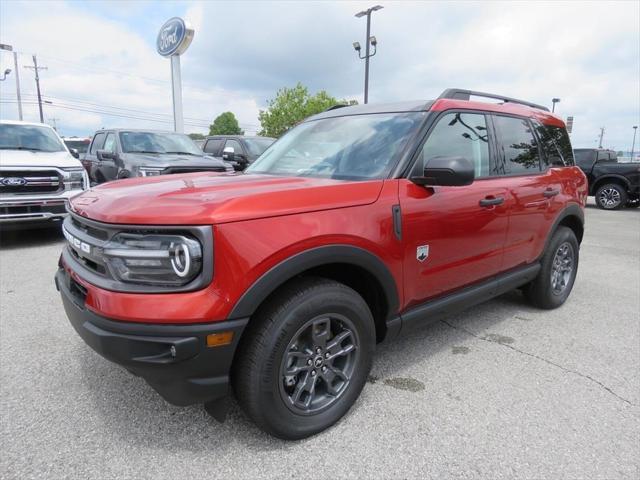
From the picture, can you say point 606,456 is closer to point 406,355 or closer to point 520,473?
point 520,473

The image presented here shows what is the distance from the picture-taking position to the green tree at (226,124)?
96688 mm

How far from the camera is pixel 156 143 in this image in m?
8.72

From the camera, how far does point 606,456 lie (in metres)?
2.13

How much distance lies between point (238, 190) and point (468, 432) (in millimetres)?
1744

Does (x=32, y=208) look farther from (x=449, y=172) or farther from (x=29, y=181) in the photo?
(x=449, y=172)

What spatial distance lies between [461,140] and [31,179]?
6.04m

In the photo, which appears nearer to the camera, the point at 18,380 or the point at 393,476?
the point at 393,476

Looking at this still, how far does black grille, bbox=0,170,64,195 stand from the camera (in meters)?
6.02

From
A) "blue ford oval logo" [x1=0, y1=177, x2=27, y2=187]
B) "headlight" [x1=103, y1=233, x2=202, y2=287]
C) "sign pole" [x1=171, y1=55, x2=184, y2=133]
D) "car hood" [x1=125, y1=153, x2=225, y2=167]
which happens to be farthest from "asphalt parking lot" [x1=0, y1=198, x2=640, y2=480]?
"sign pole" [x1=171, y1=55, x2=184, y2=133]

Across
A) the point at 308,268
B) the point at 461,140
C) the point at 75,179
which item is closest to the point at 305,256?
the point at 308,268

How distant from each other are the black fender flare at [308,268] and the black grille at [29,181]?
5.84 metres

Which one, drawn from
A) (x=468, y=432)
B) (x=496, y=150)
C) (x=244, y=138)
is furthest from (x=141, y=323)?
(x=244, y=138)

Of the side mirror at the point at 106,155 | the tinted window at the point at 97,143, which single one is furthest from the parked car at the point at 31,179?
the tinted window at the point at 97,143

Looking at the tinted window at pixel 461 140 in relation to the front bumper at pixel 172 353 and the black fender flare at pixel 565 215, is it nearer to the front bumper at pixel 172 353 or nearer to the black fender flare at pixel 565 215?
the black fender flare at pixel 565 215
